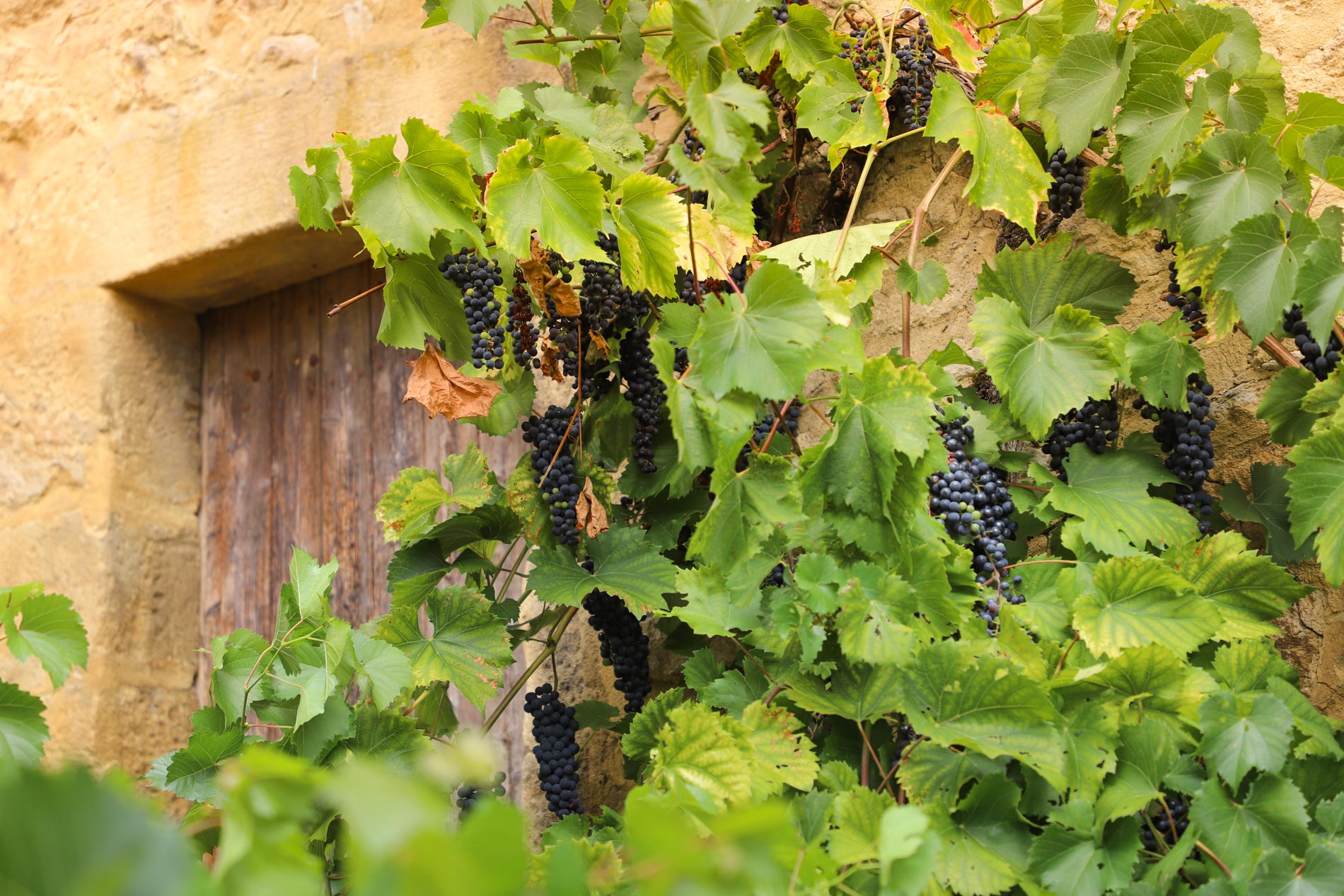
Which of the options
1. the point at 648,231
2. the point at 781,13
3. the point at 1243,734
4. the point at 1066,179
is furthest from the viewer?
the point at 781,13

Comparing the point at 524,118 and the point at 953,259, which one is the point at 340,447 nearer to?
the point at 524,118

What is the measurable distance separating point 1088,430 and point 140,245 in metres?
2.19

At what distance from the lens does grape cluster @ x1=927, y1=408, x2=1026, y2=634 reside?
4.36 feet

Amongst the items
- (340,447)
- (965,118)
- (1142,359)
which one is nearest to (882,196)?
(965,118)

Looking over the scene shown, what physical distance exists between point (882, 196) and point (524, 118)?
684mm

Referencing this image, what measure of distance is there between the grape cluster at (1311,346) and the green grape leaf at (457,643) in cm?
115

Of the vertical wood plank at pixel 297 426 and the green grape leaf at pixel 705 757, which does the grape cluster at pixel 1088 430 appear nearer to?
the green grape leaf at pixel 705 757

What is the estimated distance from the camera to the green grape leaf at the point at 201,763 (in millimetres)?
1297

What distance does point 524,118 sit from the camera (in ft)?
5.10

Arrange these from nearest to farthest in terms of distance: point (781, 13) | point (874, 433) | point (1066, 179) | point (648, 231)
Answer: point (874, 433)
point (648, 231)
point (1066, 179)
point (781, 13)

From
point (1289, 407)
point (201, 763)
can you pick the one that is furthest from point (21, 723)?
point (1289, 407)

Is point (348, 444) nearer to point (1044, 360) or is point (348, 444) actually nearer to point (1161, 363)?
point (1044, 360)

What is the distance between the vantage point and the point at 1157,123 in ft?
4.44

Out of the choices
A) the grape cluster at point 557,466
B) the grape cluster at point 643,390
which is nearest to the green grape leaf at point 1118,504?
the grape cluster at point 643,390
